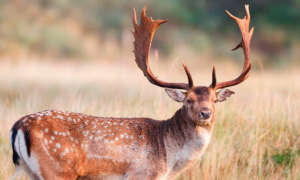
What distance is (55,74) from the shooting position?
1631 centimetres

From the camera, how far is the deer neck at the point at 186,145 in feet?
17.6

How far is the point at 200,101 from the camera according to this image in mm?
5293

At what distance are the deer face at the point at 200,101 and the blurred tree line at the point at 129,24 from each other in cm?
1902

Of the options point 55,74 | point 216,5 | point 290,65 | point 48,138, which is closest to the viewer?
point 48,138

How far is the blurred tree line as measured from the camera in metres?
25.5

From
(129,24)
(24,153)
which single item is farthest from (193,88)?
(129,24)

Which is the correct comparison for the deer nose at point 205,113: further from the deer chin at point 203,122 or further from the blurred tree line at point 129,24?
the blurred tree line at point 129,24

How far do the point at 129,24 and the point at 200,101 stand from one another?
82.9 feet

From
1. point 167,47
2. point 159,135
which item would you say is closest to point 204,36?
point 167,47

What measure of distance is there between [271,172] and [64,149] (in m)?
2.84

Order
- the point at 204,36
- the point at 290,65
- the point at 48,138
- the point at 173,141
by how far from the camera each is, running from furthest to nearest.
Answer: the point at 204,36, the point at 290,65, the point at 173,141, the point at 48,138

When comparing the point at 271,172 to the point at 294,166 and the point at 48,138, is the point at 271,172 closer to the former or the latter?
the point at 294,166

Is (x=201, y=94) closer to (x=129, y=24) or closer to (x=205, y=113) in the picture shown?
(x=205, y=113)

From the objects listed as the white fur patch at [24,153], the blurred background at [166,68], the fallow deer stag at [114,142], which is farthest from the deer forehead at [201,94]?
the white fur patch at [24,153]
